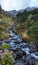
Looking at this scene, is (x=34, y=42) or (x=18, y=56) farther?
(x=34, y=42)

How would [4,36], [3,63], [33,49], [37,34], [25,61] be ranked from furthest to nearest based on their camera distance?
[4,36], [37,34], [33,49], [25,61], [3,63]

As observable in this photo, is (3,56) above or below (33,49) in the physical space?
above

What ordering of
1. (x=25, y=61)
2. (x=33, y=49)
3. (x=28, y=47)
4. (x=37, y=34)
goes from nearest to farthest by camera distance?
1. (x=25, y=61)
2. (x=33, y=49)
3. (x=28, y=47)
4. (x=37, y=34)

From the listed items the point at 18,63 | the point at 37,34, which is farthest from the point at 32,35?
the point at 18,63

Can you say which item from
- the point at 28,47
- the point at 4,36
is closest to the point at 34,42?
the point at 28,47

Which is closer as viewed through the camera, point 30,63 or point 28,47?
point 30,63

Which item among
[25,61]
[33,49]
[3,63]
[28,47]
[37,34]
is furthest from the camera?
[37,34]

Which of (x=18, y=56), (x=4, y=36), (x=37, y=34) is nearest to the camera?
(x=18, y=56)

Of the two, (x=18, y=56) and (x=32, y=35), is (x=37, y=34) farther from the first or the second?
(x=18, y=56)

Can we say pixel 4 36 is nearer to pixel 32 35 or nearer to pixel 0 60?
pixel 32 35
